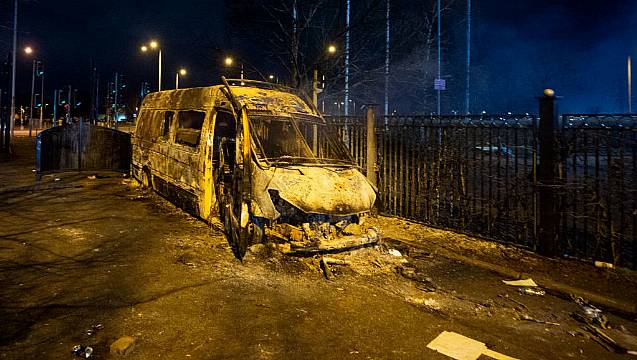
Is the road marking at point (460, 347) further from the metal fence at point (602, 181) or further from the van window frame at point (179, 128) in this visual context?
the van window frame at point (179, 128)

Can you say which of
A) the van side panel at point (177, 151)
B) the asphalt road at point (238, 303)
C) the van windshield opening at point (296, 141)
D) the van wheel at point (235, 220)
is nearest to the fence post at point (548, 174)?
the asphalt road at point (238, 303)

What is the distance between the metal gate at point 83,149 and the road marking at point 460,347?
600 inches

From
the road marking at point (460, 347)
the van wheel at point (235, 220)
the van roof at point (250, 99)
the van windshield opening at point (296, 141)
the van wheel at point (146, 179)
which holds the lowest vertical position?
the road marking at point (460, 347)

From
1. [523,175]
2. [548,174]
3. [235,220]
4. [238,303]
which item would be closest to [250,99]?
[235,220]

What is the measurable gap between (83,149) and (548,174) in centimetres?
1567

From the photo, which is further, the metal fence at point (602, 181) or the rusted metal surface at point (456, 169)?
the rusted metal surface at point (456, 169)

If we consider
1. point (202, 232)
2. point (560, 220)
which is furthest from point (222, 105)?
point (560, 220)

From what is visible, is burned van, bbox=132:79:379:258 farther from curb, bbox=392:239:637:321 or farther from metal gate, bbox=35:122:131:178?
metal gate, bbox=35:122:131:178

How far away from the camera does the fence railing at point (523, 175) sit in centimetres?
604

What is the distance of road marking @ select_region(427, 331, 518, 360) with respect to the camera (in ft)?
12.5

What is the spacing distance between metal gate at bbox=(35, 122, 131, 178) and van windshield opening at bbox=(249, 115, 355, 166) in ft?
36.1

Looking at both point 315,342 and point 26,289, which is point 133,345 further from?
point 26,289

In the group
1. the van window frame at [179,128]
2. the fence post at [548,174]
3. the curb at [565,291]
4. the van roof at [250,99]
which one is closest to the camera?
the curb at [565,291]

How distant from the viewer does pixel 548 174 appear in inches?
259
